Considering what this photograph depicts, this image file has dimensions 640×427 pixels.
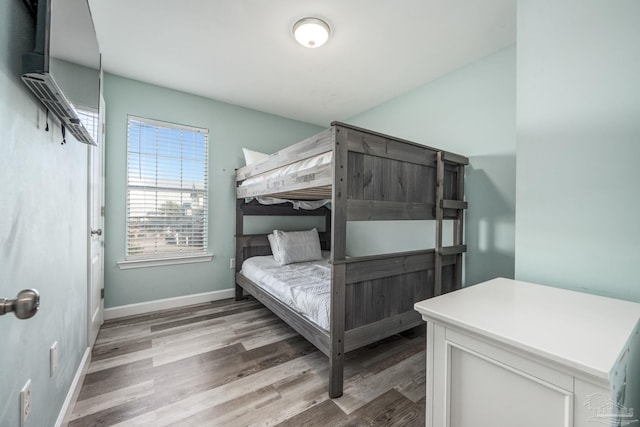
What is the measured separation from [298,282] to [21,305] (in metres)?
1.81

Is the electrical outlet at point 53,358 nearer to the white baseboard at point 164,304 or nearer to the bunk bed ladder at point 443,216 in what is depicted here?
the white baseboard at point 164,304

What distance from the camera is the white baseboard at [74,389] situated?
1272 mm

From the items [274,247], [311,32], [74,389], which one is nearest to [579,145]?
[311,32]

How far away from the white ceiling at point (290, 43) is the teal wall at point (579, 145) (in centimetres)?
63

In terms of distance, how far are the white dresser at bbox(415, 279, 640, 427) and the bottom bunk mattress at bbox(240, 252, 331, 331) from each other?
905 millimetres

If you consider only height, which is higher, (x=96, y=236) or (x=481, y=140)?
(x=481, y=140)

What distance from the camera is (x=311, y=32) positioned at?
188 cm

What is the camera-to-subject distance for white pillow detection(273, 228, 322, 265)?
10.0ft

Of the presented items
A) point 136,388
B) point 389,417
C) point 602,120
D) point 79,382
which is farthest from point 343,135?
point 79,382

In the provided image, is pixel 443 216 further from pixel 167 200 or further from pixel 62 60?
pixel 167 200

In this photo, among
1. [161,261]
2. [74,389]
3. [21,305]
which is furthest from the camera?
[161,261]

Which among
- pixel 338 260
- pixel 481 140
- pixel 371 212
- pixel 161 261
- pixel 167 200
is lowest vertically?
pixel 161 261

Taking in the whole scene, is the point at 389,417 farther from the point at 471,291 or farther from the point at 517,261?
the point at 517,261

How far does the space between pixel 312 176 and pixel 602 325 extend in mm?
1478
